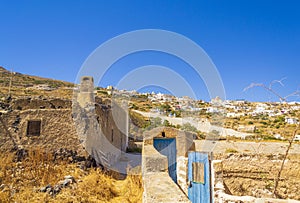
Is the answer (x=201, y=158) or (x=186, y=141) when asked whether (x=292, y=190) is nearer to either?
(x=201, y=158)

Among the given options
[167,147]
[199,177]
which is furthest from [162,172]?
[167,147]

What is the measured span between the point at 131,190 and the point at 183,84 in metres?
7.33

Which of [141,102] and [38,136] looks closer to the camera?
[38,136]

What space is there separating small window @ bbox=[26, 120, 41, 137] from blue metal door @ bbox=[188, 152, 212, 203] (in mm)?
5472

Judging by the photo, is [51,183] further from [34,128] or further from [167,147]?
[167,147]

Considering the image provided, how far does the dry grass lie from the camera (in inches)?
219

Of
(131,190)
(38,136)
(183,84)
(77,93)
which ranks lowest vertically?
(131,190)

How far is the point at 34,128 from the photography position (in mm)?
7977

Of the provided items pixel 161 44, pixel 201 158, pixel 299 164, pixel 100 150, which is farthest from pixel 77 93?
pixel 299 164

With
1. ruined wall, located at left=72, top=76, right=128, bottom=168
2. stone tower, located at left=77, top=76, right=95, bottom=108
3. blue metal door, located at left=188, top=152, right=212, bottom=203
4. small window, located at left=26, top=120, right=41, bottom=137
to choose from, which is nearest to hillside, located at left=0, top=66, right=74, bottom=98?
stone tower, located at left=77, top=76, right=95, bottom=108

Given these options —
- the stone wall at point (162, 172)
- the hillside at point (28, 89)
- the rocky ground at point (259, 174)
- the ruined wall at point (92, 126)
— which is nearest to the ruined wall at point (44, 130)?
the ruined wall at point (92, 126)

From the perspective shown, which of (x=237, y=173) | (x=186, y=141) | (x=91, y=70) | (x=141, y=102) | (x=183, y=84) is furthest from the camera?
(x=141, y=102)

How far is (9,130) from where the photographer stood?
301 inches

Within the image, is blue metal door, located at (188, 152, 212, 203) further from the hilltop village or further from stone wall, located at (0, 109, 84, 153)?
stone wall, located at (0, 109, 84, 153)
